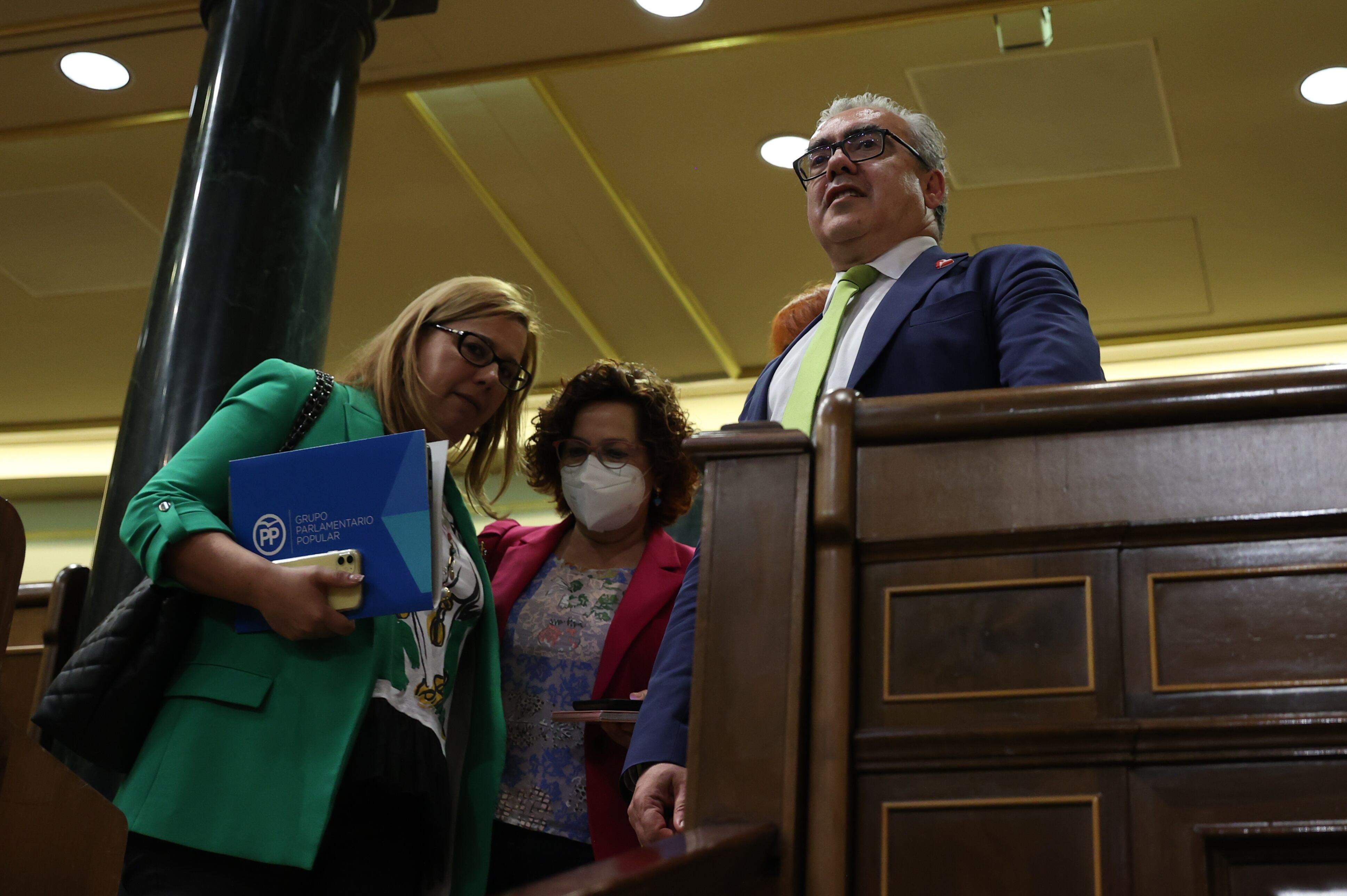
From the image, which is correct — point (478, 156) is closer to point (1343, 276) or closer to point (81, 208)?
point (81, 208)

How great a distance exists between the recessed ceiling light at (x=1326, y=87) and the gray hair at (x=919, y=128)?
2.91m

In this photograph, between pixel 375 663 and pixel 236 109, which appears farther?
pixel 236 109

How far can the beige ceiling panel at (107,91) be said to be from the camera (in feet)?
15.7

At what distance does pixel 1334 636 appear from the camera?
1.38 meters

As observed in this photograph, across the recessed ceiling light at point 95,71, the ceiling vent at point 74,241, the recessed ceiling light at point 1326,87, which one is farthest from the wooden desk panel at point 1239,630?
the ceiling vent at point 74,241

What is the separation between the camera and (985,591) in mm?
1507

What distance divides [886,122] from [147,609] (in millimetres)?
1570

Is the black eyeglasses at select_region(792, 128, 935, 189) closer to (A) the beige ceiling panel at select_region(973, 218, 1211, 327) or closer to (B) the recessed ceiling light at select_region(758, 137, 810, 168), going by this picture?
(B) the recessed ceiling light at select_region(758, 137, 810, 168)

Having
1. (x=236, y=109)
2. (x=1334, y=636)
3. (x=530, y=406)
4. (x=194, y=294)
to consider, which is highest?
(x=530, y=406)

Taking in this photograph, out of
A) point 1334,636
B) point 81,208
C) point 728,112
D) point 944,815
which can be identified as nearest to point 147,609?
point 944,815

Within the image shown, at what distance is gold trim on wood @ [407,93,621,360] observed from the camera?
5.37m

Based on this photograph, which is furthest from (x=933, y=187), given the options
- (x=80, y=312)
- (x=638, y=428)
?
(x=80, y=312)

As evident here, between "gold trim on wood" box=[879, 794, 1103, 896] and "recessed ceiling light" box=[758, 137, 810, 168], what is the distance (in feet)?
13.5

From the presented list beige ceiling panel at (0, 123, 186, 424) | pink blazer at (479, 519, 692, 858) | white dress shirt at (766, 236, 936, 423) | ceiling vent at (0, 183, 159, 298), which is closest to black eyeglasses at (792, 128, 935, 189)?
white dress shirt at (766, 236, 936, 423)
